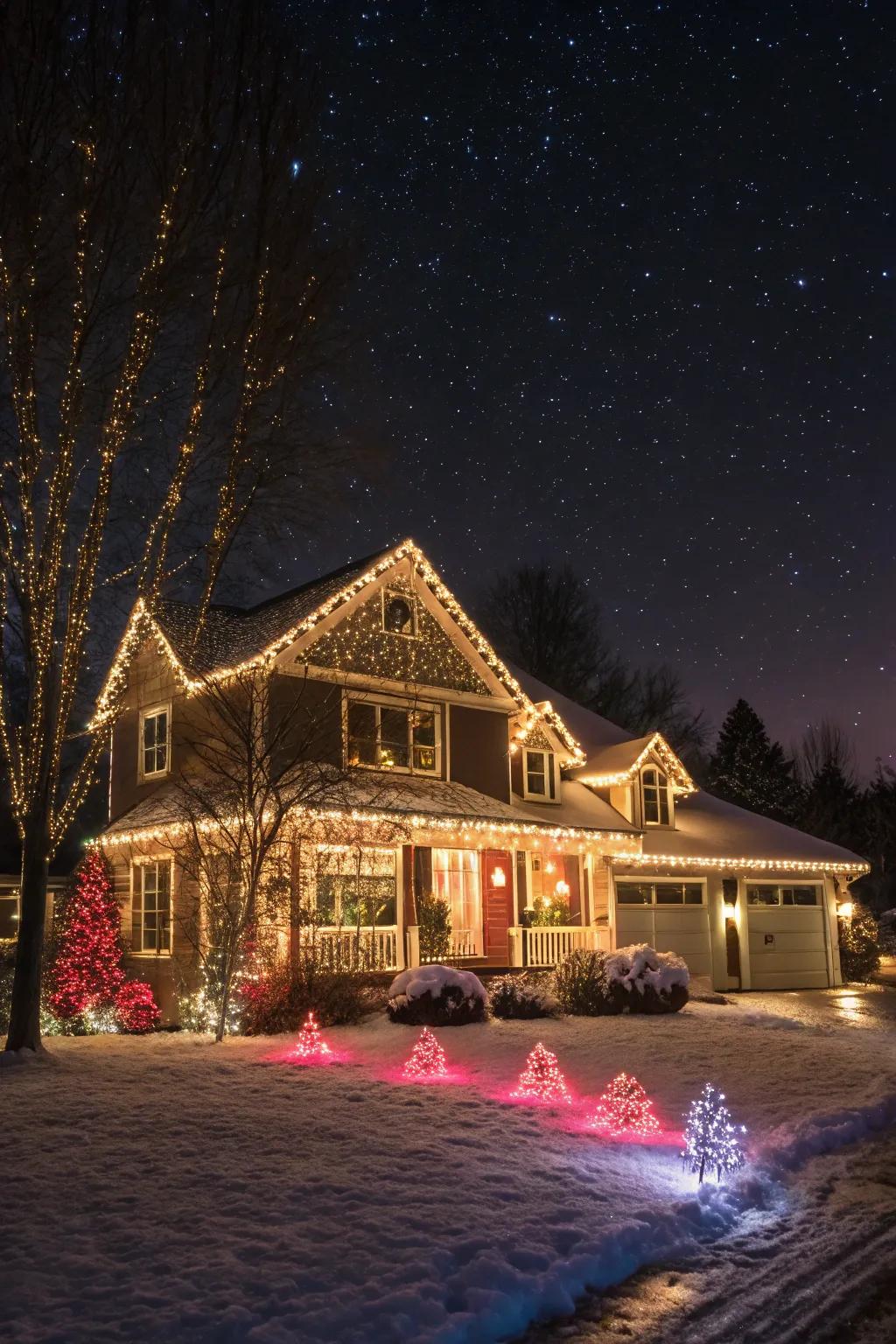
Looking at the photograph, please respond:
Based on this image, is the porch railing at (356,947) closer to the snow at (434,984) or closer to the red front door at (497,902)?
the snow at (434,984)

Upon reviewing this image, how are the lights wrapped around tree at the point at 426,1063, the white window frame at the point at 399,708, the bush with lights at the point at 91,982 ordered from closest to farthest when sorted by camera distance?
1. the lights wrapped around tree at the point at 426,1063
2. the bush with lights at the point at 91,982
3. the white window frame at the point at 399,708

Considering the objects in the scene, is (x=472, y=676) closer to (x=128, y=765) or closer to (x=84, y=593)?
(x=128, y=765)

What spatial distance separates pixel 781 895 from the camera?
86.6 ft

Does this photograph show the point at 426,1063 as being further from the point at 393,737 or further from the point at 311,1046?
the point at 393,737

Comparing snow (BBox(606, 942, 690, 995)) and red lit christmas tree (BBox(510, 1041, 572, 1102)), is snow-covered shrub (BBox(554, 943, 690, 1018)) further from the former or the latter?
red lit christmas tree (BBox(510, 1041, 572, 1102))

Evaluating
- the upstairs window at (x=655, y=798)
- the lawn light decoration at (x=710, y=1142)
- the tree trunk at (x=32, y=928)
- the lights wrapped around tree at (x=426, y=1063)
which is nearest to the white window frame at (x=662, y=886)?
the upstairs window at (x=655, y=798)

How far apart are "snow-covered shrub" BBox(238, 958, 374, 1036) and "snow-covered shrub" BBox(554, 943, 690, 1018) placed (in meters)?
3.27

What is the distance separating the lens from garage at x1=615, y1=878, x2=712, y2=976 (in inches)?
960

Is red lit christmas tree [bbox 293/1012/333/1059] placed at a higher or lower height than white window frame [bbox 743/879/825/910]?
lower

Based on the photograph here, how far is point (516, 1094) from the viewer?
10.5 metres

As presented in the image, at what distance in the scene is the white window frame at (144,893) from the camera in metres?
19.5

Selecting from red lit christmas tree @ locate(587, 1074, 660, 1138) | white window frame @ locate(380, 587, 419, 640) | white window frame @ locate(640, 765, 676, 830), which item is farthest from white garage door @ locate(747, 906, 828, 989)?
red lit christmas tree @ locate(587, 1074, 660, 1138)

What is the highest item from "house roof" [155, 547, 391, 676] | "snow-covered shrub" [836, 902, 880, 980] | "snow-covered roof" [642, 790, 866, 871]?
"house roof" [155, 547, 391, 676]

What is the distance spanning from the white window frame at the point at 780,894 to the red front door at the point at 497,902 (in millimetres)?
6679
